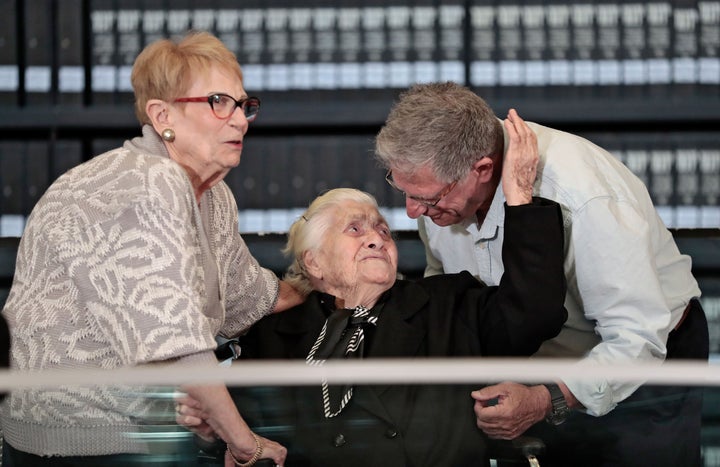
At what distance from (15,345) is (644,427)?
0.99 meters

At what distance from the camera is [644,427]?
1407mm

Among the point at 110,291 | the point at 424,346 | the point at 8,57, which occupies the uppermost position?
the point at 8,57

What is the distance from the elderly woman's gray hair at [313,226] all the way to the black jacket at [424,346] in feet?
0.32

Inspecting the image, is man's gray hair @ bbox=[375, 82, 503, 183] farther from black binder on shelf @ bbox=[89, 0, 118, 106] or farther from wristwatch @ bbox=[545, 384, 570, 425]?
black binder on shelf @ bbox=[89, 0, 118, 106]

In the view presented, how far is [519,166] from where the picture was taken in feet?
6.46

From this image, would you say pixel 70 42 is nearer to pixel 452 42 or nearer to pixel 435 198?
pixel 452 42

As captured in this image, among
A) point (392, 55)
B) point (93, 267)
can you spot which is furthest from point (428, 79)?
point (93, 267)

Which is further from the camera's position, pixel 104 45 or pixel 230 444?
pixel 104 45

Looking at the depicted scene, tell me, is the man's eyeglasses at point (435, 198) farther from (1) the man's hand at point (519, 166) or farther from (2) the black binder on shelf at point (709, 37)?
(2) the black binder on shelf at point (709, 37)

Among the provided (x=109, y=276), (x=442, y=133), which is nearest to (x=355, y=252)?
(x=442, y=133)

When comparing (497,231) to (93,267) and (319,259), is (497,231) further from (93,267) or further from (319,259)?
(93,267)

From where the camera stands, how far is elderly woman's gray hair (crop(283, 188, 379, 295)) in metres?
2.33

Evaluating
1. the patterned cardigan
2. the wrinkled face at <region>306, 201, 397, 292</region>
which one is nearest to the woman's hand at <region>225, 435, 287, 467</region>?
the patterned cardigan

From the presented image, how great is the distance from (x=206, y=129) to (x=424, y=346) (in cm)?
62
